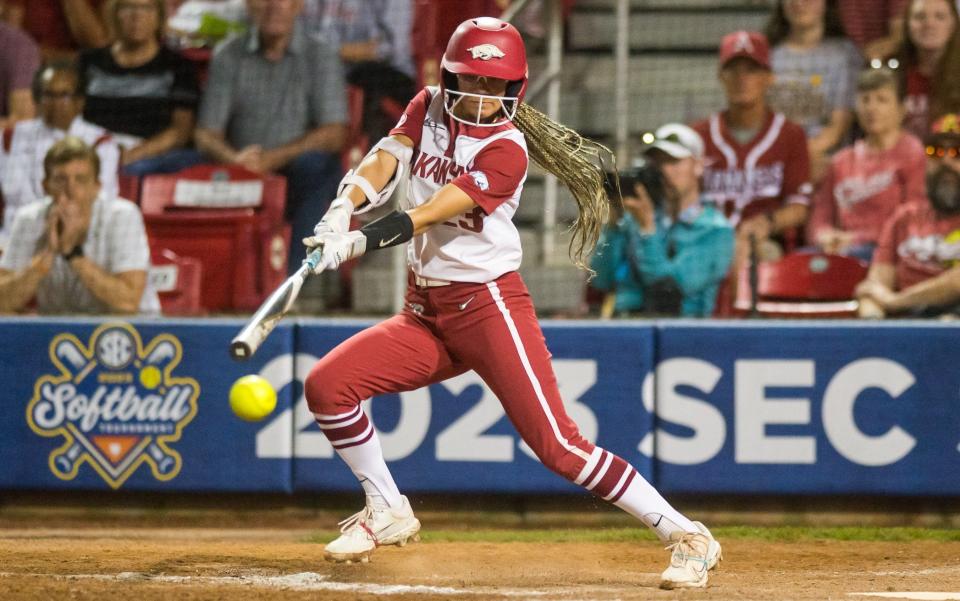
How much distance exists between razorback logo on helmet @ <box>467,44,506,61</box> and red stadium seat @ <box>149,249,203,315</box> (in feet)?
12.1

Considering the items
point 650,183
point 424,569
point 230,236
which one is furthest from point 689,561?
Answer: point 230,236

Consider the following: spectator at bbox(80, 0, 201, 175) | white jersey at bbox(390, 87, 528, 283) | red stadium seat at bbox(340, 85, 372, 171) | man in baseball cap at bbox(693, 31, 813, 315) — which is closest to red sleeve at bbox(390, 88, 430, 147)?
white jersey at bbox(390, 87, 528, 283)

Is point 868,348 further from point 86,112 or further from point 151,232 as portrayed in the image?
point 86,112

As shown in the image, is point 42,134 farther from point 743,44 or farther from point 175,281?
point 743,44

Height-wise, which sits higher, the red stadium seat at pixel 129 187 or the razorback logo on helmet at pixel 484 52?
the razorback logo on helmet at pixel 484 52

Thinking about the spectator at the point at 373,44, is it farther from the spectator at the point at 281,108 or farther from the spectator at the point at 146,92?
the spectator at the point at 146,92

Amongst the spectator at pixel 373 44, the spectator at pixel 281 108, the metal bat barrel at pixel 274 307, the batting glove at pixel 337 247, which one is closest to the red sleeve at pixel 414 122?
the batting glove at pixel 337 247

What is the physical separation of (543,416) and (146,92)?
5090 mm

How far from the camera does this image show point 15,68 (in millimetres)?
9164

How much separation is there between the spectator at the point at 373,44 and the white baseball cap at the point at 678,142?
6.05 ft

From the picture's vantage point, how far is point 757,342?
668 cm

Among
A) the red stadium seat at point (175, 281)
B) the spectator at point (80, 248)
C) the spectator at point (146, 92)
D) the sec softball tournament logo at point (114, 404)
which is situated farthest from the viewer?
the spectator at point (146, 92)

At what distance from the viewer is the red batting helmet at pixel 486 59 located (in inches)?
177

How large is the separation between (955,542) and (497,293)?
9.61 feet
